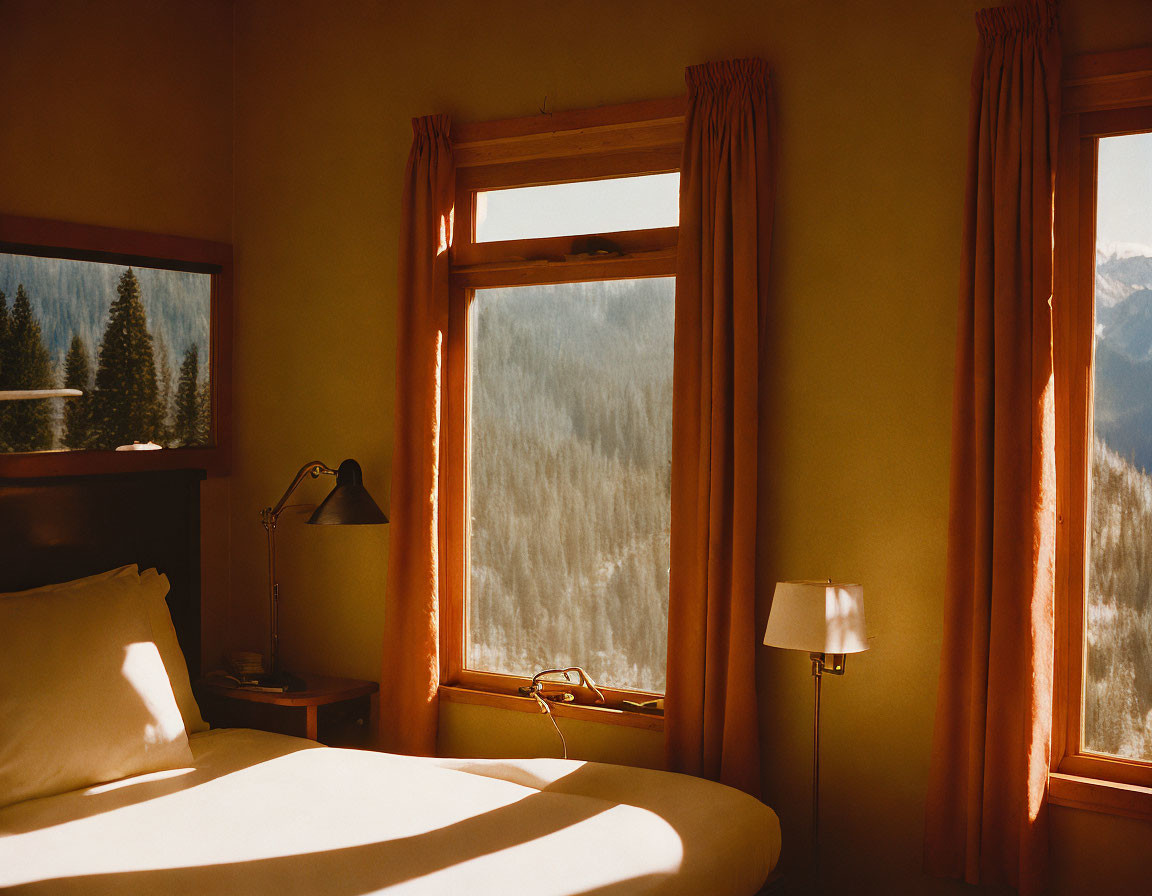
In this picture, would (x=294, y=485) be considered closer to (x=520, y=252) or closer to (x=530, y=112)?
(x=520, y=252)

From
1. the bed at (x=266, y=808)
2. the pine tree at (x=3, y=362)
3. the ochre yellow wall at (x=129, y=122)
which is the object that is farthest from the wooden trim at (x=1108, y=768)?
the pine tree at (x=3, y=362)

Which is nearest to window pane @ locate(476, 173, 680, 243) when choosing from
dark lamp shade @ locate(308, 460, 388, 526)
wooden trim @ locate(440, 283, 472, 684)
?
wooden trim @ locate(440, 283, 472, 684)

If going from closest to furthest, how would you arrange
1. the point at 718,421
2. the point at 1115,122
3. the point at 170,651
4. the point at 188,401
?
the point at 1115,122 → the point at 718,421 → the point at 170,651 → the point at 188,401

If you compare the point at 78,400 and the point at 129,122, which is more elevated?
the point at 129,122

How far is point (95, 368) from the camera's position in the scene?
3654mm

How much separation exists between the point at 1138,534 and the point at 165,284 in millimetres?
3330

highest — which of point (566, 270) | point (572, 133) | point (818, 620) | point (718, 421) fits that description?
point (572, 133)

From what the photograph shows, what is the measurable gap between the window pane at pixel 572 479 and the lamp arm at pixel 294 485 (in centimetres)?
56

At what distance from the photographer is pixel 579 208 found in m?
3.51

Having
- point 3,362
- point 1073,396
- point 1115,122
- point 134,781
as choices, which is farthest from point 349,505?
point 1115,122

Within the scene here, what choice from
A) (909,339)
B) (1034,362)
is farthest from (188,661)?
(1034,362)

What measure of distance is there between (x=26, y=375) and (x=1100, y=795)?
11.4 feet

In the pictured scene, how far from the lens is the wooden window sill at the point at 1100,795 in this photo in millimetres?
2645

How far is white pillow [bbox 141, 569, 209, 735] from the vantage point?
3.31m
